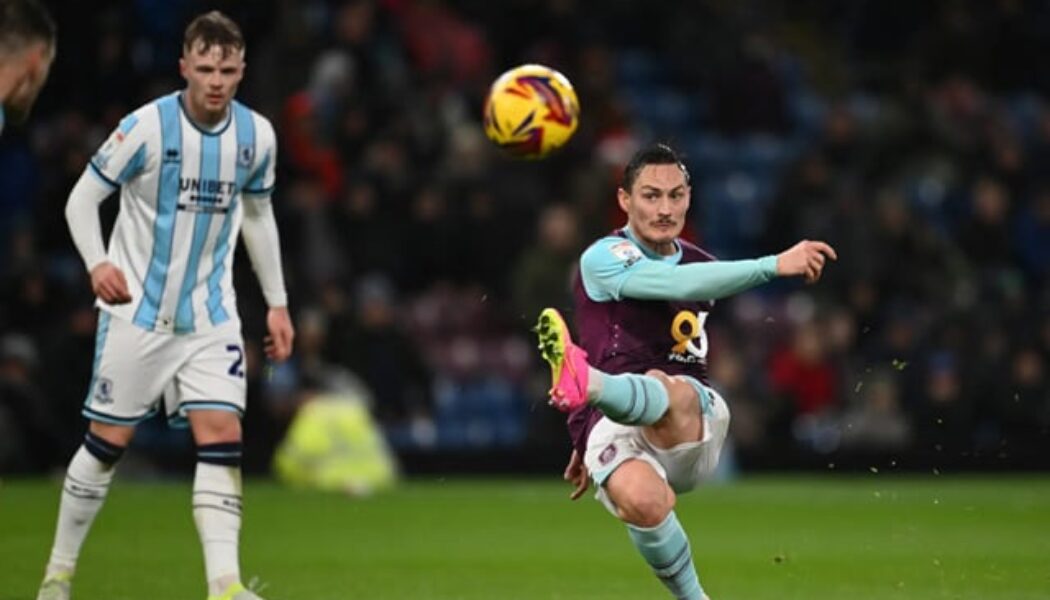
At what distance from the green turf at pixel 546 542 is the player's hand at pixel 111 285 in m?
1.56

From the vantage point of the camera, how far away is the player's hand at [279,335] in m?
8.72

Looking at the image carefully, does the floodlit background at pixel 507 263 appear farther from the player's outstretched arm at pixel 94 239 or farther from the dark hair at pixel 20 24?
the dark hair at pixel 20 24

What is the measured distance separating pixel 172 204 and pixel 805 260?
276 centimetres

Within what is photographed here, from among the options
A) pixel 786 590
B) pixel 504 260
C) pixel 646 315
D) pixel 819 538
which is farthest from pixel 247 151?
pixel 504 260

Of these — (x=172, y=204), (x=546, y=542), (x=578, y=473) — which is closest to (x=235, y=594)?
(x=578, y=473)

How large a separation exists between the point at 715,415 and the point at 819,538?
4.63m

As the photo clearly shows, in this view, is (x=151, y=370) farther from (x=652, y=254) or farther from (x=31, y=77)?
(x=652, y=254)

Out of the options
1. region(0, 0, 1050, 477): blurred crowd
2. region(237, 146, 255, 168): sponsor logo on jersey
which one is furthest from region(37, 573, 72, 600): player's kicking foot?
region(0, 0, 1050, 477): blurred crowd

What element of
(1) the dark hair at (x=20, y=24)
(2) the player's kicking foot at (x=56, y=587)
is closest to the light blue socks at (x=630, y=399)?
(1) the dark hair at (x=20, y=24)

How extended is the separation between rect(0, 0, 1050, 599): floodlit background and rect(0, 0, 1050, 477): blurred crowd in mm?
25

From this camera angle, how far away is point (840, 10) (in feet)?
73.2

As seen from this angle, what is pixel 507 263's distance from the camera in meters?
17.4

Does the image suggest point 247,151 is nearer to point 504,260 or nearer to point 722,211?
point 504,260

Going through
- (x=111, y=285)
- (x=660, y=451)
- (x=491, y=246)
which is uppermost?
(x=111, y=285)
